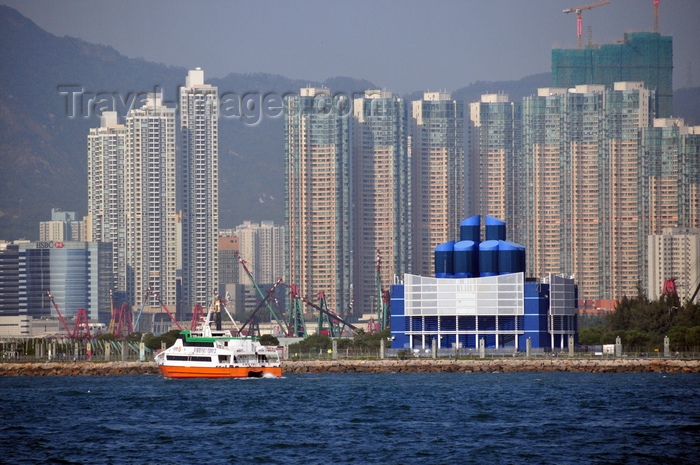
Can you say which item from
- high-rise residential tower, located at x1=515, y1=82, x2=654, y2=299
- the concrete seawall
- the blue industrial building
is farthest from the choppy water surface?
high-rise residential tower, located at x1=515, y1=82, x2=654, y2=299

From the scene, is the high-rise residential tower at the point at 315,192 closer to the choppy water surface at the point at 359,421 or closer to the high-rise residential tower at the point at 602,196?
the high-rise residential tower at the point at 602,196

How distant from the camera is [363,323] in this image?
199125mm

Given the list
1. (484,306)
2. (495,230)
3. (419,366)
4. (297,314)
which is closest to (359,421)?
(419,366)

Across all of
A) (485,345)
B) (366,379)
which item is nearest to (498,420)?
(366,379)

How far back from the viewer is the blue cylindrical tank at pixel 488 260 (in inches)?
4579

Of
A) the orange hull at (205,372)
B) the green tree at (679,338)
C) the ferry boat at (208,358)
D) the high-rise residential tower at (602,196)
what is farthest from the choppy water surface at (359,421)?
the high-rise residential tower at (602,196)

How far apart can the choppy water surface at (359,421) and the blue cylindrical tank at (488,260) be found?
23078 mm

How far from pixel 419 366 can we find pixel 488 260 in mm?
15457

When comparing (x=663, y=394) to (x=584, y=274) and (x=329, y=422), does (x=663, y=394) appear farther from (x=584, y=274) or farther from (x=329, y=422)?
(x=584, y=274)

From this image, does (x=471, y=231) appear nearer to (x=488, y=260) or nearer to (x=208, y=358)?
(x=488, y=260)

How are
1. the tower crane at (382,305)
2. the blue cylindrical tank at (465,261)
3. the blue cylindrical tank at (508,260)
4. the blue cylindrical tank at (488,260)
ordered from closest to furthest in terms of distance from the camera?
the blue cylindrical tank at (508,260) → the blue cylindrical tank at (488,260) → the blue cylindrical tank at (465,261) → the tower crane at (382,305)

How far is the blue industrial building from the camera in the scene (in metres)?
112

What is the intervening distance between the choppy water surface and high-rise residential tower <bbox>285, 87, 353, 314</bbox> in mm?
103285

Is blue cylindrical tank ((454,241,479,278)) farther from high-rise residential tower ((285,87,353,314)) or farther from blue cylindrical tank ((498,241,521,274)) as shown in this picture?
high-rise residential tower ((285,87,353,314))
